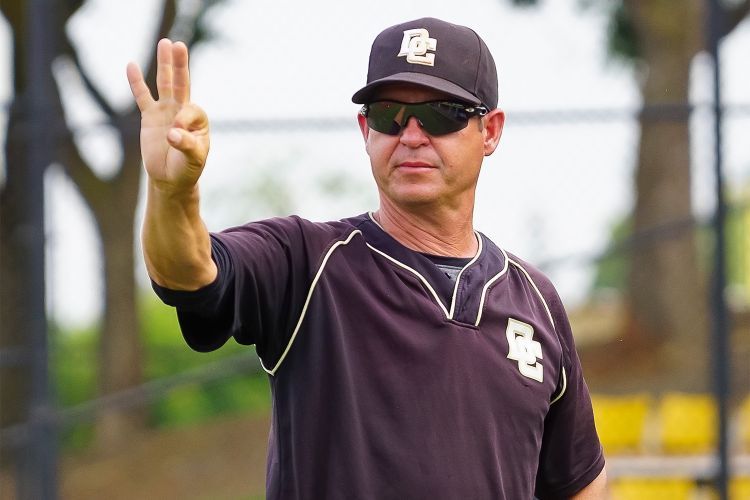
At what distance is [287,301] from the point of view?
2221mm

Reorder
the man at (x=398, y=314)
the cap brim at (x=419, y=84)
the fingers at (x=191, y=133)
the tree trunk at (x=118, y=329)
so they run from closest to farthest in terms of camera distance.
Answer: the fingers at (x=191, y=133) → the man at (x=398, y=314) → the cap brim at (x=419, y=84) → the tree trunk at (x=118, y=329)

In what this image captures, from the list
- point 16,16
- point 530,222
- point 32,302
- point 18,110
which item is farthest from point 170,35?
point 32,302

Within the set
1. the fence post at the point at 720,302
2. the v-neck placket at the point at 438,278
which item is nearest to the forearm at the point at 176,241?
the v-neck placket at the point at 438,278

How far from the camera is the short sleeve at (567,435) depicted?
2.58 metres

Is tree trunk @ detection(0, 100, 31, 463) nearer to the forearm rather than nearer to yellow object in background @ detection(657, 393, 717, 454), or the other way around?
yellow object in background @ detection(657, 393, 717, 454)

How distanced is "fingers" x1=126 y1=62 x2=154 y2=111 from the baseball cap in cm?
51

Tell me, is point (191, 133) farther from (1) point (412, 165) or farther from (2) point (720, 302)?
(2) point (720, 302)

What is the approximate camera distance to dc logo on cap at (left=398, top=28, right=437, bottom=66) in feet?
7.67

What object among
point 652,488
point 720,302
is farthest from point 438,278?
point 652,488

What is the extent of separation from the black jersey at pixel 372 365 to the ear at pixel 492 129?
0.30 metres

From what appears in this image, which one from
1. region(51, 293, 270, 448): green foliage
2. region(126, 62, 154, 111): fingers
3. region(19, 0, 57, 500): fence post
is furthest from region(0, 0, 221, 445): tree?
region(126, 62, 154, 111): fingers

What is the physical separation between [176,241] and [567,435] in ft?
3.54

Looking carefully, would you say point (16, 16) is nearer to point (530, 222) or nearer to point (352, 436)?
point (530, 222)

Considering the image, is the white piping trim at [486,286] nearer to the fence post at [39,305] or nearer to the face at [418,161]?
the face at [418,161]
